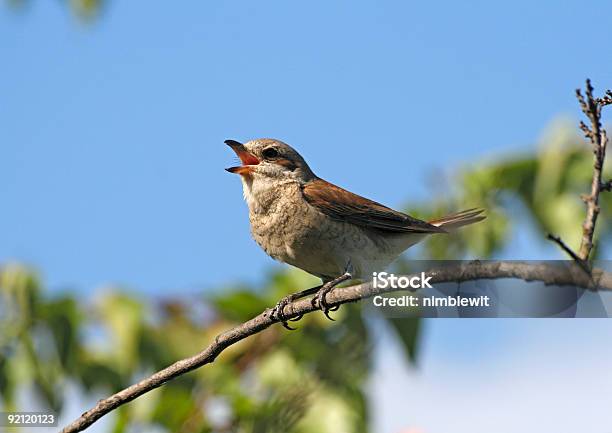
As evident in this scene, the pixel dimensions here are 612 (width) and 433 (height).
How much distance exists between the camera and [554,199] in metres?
5.33

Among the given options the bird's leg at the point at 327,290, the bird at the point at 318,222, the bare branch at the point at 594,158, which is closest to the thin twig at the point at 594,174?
the bare branch at the point at 594,158

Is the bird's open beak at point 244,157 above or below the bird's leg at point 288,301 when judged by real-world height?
above

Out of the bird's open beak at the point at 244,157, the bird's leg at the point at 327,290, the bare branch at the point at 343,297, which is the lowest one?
the bare branch at the point at 343,297

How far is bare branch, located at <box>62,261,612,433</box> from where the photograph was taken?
2.51 meters

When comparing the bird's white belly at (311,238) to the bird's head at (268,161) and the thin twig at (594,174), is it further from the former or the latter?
the thin twig at (594,174)

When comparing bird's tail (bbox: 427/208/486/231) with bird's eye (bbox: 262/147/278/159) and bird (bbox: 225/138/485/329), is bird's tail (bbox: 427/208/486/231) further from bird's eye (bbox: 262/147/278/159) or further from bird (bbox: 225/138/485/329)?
bird's eye (bbox: 262/147/278/159)


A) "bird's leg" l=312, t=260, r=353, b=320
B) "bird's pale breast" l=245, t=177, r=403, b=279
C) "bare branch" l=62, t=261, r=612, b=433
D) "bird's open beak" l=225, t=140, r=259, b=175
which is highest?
"bird's open beak" l=225, t=140, r=259, b=175

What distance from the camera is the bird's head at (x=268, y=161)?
18.1 feet

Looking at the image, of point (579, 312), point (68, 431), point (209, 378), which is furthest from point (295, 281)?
point (579, 312)

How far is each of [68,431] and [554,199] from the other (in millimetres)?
3155

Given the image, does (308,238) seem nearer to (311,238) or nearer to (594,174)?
(311,238)

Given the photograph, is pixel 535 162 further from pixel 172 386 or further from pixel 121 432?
pixel 121 432

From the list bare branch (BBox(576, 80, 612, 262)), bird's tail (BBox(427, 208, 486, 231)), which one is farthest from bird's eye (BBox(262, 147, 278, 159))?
bare branch (BBox(576, 80, 612, 262))

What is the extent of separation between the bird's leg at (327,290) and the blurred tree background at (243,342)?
22 cm
